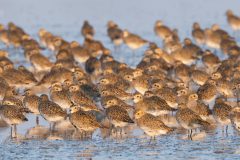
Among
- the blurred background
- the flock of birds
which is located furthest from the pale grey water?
the flock of birds

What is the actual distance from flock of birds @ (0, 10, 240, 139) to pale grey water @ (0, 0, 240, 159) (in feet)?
1.29

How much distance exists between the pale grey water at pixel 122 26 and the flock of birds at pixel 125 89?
0.39 m

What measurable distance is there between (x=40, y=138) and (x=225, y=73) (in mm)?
6839

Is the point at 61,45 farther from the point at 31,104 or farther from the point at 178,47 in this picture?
the point at 31,104

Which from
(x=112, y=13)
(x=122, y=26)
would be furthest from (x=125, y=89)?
(x=112, y=13)

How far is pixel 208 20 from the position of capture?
35812 millimetres

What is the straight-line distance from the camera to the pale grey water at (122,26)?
1248 centimetres

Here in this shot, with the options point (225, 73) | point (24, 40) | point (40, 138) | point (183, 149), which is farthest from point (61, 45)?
point (183, 149)

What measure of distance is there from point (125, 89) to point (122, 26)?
1637 centimetres

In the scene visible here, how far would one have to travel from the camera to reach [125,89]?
18.0 m

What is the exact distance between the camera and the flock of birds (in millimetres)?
14297

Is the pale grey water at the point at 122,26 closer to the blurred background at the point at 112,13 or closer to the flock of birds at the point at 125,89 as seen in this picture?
the blurred background at the point at 112,13

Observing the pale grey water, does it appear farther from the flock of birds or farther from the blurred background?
the flock of birds

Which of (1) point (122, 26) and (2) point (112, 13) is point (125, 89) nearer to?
(1) point (122, 26)
